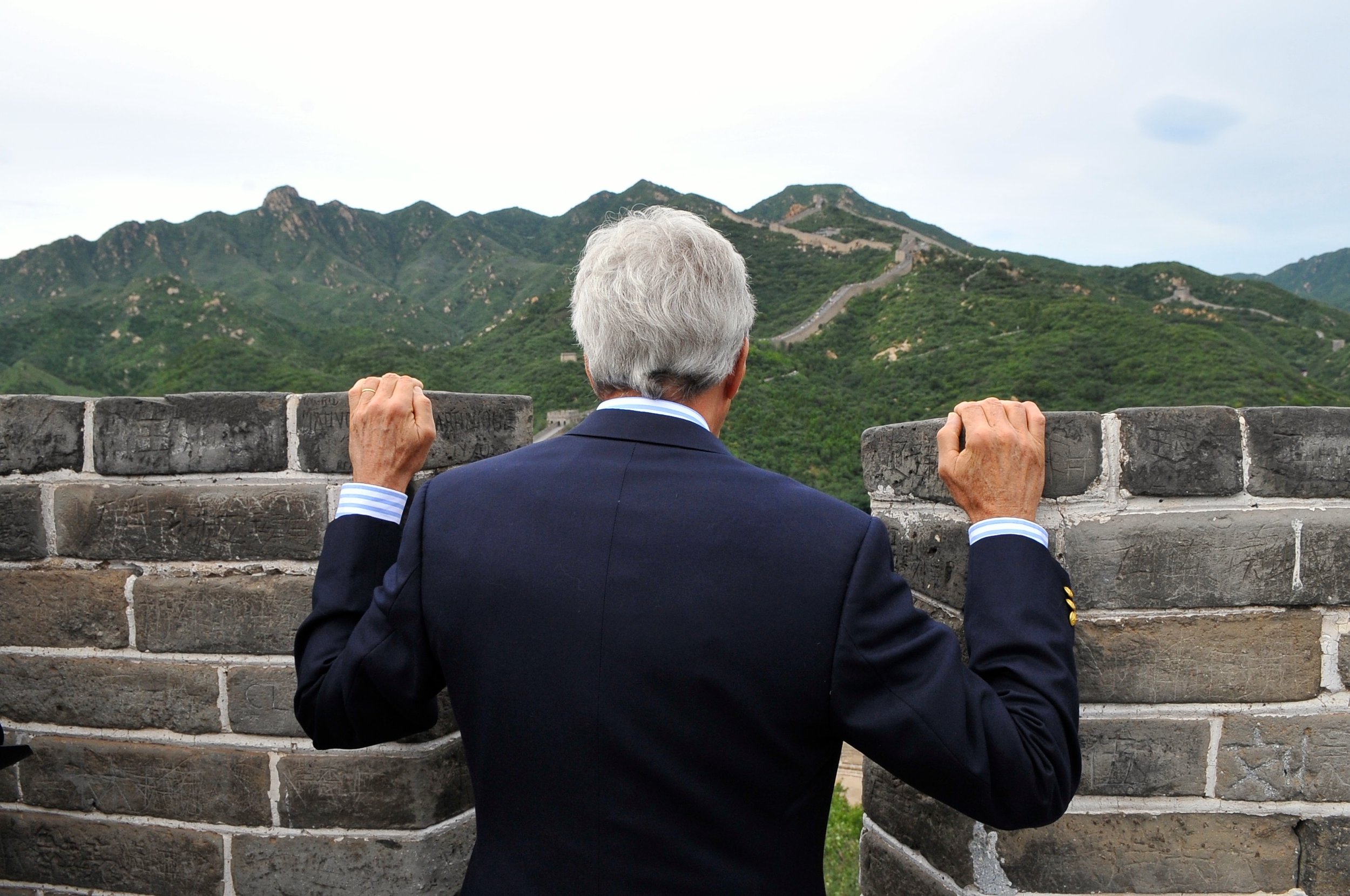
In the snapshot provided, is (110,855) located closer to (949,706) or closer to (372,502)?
(372,502)

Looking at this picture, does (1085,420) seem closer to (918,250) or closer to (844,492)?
(844,492)

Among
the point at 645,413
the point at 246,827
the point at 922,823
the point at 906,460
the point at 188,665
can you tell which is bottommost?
the point at 246,827

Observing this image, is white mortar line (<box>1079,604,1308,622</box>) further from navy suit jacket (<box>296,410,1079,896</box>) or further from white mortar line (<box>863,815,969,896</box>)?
white mortar line (<box>863,815,969,896</box>)

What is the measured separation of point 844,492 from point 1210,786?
23.3 meters

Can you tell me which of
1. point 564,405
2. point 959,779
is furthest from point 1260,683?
point 564,405

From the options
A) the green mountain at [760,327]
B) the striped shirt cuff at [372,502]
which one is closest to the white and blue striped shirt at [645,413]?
the striped shirt cuff at [372,502]

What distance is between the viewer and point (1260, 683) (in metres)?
1.65

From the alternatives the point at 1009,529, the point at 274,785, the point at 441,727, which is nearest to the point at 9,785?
the point at 274,785

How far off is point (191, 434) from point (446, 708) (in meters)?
0.85

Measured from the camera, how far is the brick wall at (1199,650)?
5.35ft

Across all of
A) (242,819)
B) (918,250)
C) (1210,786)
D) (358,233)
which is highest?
(358,233)

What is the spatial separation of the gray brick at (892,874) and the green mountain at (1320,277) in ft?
277

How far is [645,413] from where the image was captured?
4.13 ft

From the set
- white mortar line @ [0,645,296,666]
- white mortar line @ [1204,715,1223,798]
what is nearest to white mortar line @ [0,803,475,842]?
white mortar line @ [0,645,296,666]
